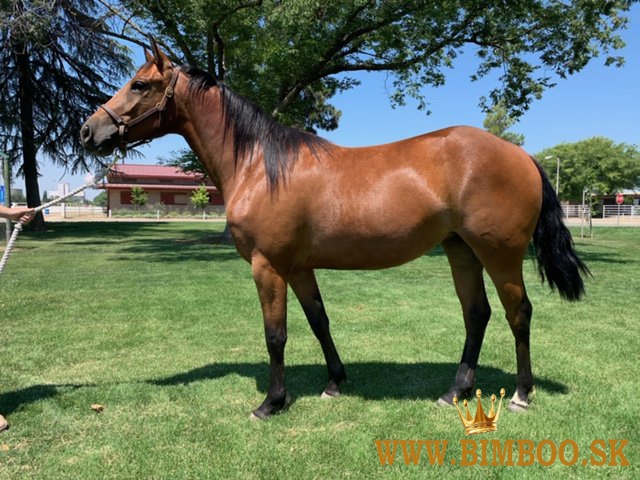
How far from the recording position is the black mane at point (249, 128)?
3.59 meters

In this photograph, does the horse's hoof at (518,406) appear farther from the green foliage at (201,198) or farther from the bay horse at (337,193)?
the green foliage at (201,198)

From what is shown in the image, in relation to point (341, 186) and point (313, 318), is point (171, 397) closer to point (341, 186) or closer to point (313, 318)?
point (313, 318)

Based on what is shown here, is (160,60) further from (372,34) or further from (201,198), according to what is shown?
(201,198)

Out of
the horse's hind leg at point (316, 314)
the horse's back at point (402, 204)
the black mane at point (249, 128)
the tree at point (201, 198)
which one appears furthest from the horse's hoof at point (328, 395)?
the tree at point (201, 198)

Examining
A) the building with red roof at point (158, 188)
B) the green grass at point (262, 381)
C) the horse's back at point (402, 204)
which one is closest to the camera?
the green grass at point (262, 381)

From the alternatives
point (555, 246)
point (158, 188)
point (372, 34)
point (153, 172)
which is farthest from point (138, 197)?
point (555, 246)

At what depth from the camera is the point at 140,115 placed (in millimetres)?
3502

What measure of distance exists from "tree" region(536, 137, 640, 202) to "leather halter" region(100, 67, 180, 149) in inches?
2306

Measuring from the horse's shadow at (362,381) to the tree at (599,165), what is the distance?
2250 inches

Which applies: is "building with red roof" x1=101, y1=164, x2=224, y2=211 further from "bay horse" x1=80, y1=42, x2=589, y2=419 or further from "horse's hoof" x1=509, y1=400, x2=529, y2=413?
"horse's hoof" x1=509, y1=400, x2=529, y2=413

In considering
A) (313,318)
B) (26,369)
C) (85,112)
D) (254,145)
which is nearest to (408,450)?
(313,318)

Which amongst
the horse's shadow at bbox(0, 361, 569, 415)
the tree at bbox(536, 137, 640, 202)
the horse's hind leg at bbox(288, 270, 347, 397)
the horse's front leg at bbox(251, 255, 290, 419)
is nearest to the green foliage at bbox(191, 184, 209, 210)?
the tree at bbox(536, 137, 640, 202)

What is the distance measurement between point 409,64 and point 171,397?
1477 cm

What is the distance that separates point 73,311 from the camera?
685 cm
